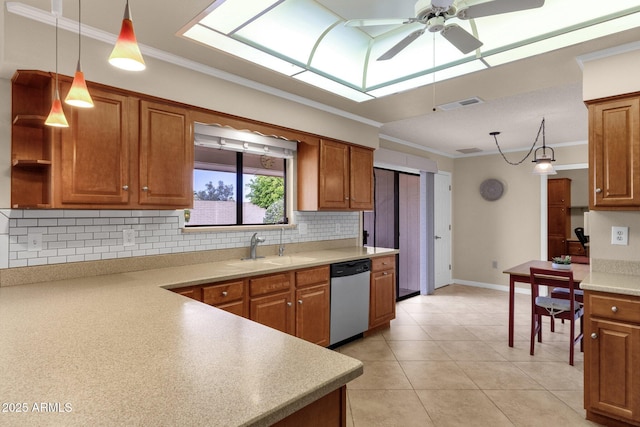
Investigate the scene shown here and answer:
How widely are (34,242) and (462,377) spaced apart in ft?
10.8

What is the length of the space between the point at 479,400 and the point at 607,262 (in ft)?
4.67

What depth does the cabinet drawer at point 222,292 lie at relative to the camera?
2340 millimetres

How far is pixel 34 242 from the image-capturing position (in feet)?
7.14

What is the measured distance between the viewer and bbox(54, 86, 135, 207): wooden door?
2.09m

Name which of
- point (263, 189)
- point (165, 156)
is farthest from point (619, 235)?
point (165, 156)

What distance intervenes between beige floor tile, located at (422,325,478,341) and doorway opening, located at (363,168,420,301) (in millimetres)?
1307

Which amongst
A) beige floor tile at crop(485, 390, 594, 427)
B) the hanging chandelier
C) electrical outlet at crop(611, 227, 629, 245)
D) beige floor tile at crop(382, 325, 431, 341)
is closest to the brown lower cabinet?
beige floor tile at crop(485, 390, 594, 427)

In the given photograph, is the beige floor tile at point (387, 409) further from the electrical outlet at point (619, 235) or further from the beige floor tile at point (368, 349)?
the electrical outlet at point (619, 235)

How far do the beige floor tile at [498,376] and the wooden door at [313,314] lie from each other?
128 centimetres

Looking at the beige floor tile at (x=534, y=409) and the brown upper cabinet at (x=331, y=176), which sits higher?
the brown upper cabinet at (x=331, y=176)

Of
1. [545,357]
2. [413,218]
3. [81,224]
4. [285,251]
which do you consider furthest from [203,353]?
[413,218]

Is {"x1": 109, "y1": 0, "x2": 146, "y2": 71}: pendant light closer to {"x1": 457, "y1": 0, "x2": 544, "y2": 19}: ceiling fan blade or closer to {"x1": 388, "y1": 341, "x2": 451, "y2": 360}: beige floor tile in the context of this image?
{"x1": 457, "y1": 0, "x2": 544, "y2": 19}: ceiling fan blade

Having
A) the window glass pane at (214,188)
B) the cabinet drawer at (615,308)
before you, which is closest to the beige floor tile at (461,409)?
the cabinet drawer at (615,308)

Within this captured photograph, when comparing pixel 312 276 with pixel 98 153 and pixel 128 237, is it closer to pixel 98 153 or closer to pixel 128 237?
pixel 128 237
